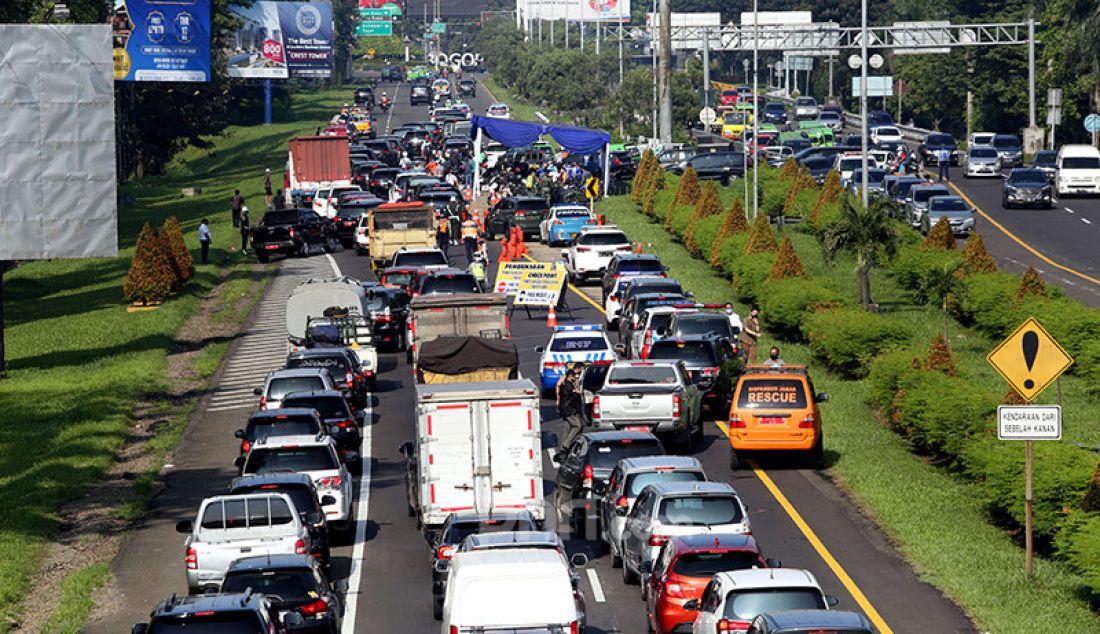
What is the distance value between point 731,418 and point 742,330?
10.8 meters

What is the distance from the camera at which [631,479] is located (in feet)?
88.2

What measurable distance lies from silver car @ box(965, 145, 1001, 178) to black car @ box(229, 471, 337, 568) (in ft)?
228

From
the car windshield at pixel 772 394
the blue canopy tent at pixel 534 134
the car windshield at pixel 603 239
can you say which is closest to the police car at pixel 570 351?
the car windshield at pixel 772 394

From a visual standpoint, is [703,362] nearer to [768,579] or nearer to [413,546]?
[413,546]

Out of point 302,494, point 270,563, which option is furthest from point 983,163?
point 270,563

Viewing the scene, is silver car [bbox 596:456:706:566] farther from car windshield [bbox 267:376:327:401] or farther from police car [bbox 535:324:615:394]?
police car [bbox 535:324:615:394]

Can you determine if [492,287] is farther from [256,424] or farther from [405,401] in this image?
[256,424]

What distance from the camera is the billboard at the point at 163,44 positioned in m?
93.2

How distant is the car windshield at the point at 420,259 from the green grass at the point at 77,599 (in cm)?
2747

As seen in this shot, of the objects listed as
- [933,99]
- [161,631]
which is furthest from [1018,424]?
[933,99]

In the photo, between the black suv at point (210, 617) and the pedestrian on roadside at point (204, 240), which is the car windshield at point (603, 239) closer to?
the pedestrian on roadside at point (204, 240)

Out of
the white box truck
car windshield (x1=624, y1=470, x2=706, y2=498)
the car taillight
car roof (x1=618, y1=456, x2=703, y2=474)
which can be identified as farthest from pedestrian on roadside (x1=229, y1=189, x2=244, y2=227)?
the car taillight

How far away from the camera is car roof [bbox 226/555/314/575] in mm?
22109

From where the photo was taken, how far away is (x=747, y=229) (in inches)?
2426
